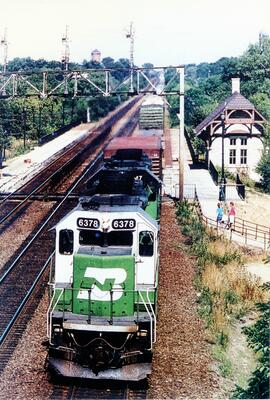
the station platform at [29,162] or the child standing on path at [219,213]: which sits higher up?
the station platform at [29,162]

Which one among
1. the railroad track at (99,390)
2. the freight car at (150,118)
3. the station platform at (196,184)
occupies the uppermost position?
the freight car at (150,118)

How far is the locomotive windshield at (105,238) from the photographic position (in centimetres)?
1238

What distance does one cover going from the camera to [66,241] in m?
12.6

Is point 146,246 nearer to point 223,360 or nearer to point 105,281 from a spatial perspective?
point 105,281

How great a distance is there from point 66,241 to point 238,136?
35.8 meters

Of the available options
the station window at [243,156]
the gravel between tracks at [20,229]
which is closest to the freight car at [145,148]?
the gravel between tracks at [20,229]

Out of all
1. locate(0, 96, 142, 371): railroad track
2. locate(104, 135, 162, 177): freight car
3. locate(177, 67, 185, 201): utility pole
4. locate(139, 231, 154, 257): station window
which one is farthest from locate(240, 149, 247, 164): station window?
locate(139, 231, 154, 257): station window

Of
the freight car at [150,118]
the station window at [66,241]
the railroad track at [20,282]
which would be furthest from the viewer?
the freight car at [150,118]

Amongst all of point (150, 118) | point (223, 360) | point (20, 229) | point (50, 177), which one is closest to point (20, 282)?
point (20, 229)

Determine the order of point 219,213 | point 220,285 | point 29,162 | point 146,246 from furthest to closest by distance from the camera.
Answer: point 29,162 → point 219,213 → point 220,285 → point 146,246

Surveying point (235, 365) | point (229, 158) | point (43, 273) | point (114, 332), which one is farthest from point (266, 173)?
point (114, 332)

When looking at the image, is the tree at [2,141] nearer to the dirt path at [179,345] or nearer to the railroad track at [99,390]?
the dirt path at [179,345]

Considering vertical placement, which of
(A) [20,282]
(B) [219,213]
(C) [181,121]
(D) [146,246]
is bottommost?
(A) [20,282]

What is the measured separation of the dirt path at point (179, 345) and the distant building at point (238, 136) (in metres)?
26.7
